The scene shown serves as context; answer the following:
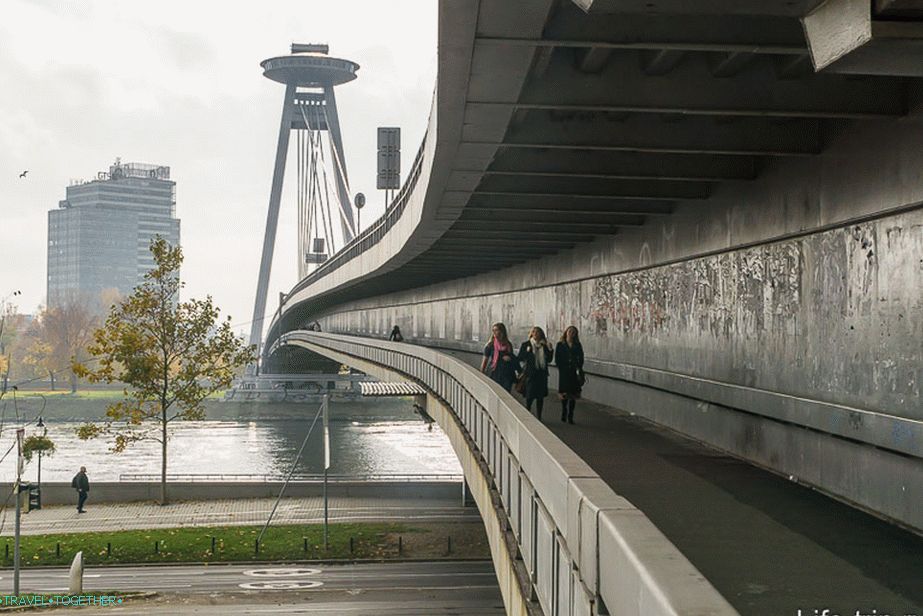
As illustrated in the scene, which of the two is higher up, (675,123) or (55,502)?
(675,123)

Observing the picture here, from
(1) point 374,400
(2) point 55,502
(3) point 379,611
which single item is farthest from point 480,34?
(1) point 374,400

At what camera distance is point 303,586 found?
2641 cm

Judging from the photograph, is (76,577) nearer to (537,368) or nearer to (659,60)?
(537,368)

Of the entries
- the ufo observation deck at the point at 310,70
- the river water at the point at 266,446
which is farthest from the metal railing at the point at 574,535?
the ufo observation deck at the point at 310,70

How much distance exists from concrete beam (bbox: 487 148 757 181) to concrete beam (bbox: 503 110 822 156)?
3.95ft

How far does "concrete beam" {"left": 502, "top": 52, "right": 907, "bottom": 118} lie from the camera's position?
8469 millimetres

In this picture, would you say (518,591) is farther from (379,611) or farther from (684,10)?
(379,611)

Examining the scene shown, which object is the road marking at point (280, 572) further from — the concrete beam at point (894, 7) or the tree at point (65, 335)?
the tree at point (65, 335)

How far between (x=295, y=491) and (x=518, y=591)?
3355 cm

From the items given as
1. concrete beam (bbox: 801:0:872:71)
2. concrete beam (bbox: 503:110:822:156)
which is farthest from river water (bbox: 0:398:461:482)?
concrete beam (bbox: 801:0:872:71)

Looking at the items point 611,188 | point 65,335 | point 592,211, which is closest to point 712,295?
point 611,188

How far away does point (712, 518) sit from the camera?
284 inches

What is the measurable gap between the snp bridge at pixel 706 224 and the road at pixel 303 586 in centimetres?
840

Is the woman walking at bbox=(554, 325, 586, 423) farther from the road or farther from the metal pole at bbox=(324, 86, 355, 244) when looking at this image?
the metal pole at bbox=(324, 86, 355, 244)
